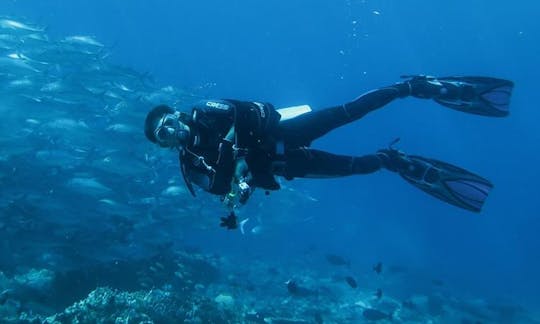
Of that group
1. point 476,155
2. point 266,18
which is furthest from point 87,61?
point 476,155

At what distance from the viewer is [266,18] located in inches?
5438

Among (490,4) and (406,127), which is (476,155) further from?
(490,4)

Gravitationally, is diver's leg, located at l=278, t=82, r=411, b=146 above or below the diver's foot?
below

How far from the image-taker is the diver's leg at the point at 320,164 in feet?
20.7

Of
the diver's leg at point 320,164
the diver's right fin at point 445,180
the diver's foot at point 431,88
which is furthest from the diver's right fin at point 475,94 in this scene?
the diver's leg at point 320,164

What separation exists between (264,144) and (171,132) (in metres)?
1.20

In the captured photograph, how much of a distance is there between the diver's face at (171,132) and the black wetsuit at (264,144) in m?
0.10

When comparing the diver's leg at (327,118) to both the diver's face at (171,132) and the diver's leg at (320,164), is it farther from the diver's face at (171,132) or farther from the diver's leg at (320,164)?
the diver's face at (171,132)

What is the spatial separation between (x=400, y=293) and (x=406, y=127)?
118 metres

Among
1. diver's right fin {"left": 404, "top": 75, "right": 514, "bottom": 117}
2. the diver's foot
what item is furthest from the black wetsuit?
diver's right fin {"left": 404, "top": 75, "right": 514, "bottom": 117}

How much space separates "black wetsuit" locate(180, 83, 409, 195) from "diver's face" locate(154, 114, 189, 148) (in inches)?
4.1

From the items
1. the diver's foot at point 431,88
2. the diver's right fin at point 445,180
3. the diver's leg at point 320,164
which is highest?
the diver's foot at point 431,88

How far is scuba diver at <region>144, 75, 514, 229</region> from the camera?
5.17 meters

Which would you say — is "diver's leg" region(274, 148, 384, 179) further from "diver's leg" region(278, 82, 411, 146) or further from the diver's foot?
the diver's foot
